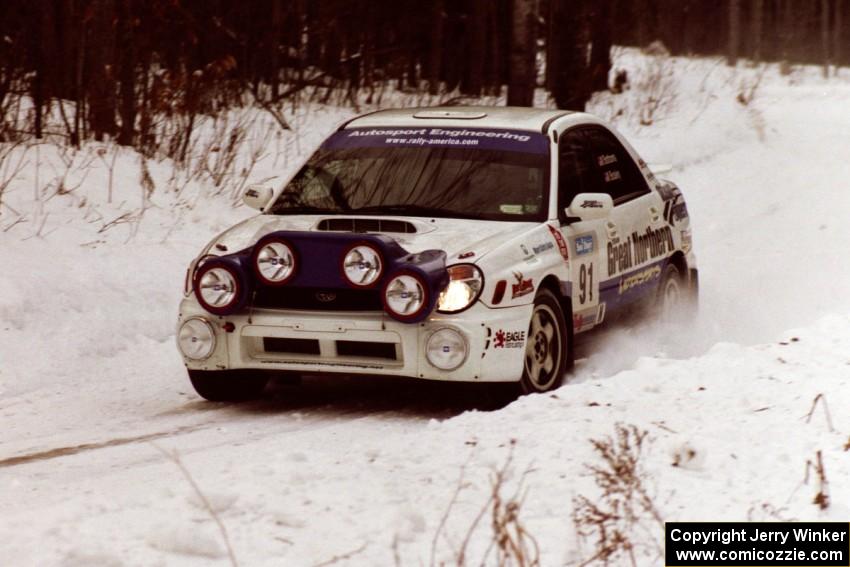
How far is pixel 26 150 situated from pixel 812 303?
703cm

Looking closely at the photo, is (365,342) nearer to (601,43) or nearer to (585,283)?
(585,283)

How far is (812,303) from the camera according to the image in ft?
39.8

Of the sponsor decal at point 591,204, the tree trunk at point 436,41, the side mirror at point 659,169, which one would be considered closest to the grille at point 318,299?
the sponsor decal at point 591,204

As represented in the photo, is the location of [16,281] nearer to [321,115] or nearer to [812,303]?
[812,303]

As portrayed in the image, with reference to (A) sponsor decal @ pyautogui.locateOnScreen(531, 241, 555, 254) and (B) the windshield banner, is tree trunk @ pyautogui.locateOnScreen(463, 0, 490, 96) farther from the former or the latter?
(A) sponsor decal @ pyautogui.locateOnScreen(531, 241, 555, 254)

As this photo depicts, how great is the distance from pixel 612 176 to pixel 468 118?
1.09 metres

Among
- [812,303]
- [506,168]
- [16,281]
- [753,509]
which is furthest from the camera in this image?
[812,303]

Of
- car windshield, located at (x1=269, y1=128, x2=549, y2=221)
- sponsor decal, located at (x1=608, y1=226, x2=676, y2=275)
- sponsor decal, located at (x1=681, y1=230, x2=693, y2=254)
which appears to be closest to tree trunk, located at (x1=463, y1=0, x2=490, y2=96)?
sponsor decal, located at (x1=681, y1=230, x2=693, y2=254)

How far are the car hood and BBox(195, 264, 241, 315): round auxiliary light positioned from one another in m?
0.28

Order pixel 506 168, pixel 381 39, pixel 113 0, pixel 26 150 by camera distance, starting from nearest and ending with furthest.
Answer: pixel 506 168 < pixel 26 150 < pixel 113 0 < pixel 381 39

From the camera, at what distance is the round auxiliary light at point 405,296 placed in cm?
744

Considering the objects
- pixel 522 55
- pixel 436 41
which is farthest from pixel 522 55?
pixel 436 41

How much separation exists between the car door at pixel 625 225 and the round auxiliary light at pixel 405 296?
196 cm

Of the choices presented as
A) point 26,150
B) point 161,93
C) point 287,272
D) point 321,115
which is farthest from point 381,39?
point 287,272
